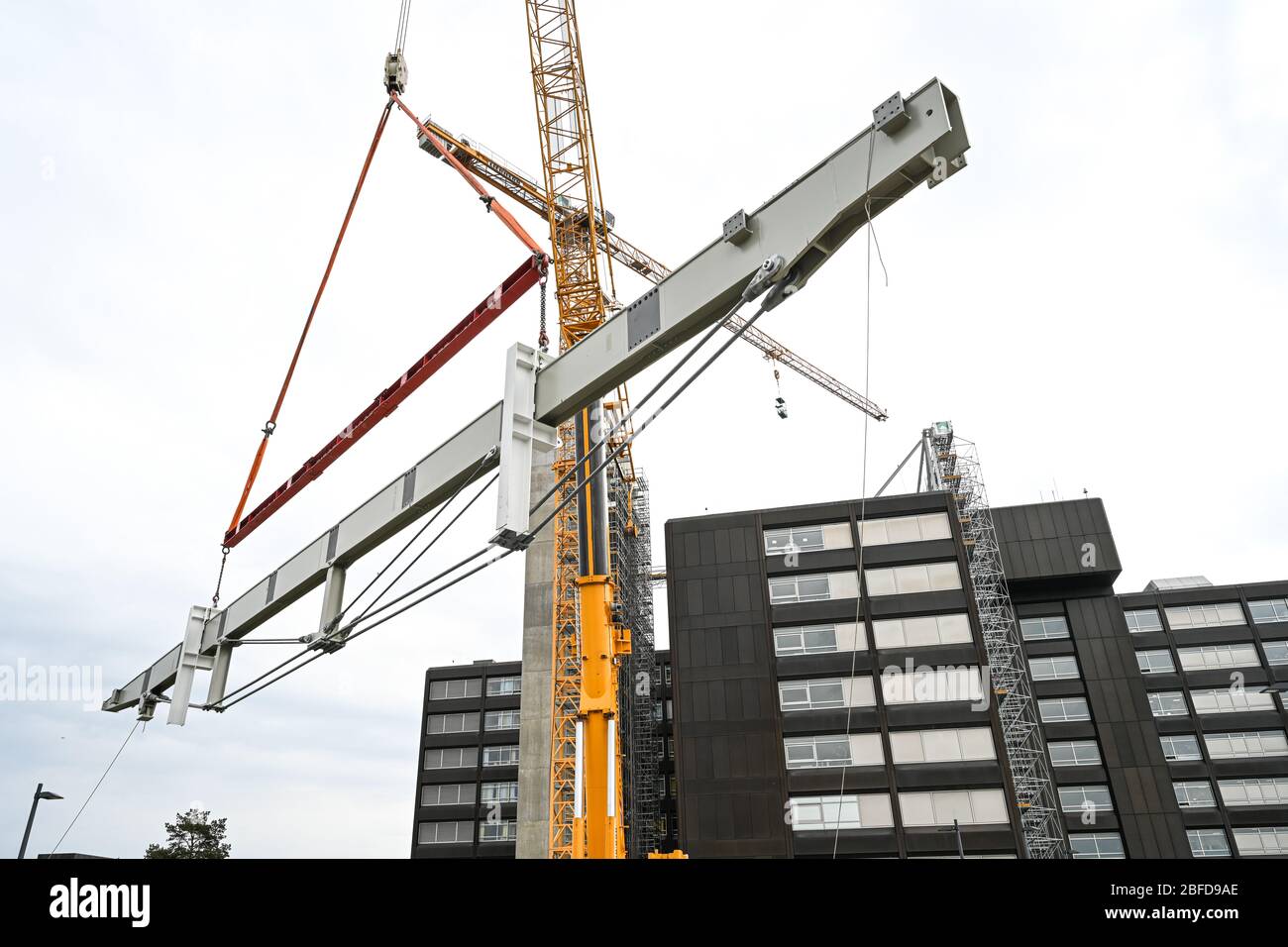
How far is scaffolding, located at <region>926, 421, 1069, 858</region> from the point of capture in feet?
141

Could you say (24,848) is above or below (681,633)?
below

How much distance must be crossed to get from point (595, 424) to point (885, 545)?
32359 mm

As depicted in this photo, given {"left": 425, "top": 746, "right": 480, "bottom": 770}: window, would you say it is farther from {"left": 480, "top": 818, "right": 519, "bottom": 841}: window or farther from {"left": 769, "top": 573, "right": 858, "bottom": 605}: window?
{"left": 769, "top": 573, "right": 858, "bottom": 605}: window

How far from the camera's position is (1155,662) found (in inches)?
2507

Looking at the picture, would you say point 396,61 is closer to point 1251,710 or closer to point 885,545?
point 885,545

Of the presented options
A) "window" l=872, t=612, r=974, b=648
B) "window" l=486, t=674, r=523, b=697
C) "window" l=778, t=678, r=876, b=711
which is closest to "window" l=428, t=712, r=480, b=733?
"window" l=486, t=674, r=523, b=697

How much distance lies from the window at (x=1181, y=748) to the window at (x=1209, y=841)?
195 inches

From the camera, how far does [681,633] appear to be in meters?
42.6

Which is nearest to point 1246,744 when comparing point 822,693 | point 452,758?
point 822,693

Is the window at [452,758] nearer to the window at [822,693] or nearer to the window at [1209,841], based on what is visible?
the window at [822,693]

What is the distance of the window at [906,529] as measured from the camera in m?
42.7

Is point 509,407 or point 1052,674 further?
point 1052,674

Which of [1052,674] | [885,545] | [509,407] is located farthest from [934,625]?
[509,407]

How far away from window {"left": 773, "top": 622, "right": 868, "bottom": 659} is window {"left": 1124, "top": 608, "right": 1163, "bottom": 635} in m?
36.5
